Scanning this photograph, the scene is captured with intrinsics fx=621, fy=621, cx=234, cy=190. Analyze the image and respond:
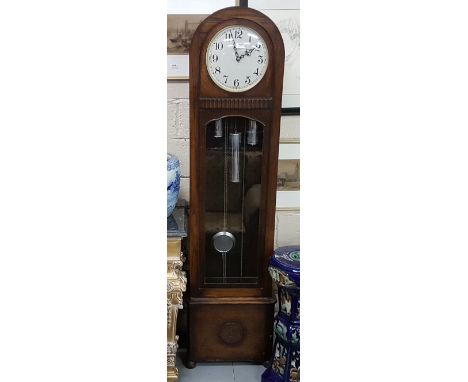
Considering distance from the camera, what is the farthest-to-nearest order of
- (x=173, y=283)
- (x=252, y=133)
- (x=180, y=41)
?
(x=180, y=41) → (x=252, y=133) → (x=173, y=283)

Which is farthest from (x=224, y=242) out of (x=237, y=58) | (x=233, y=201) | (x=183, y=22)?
(x=183, y=22)

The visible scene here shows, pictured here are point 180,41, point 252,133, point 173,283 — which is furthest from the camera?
point 180,41

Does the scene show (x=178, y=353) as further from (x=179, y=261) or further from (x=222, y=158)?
(x=222, y=158)

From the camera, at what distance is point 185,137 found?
2.04 m

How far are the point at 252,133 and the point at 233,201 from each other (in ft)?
0.72

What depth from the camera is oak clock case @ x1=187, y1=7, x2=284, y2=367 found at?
1.79m

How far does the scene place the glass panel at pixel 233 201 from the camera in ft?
6.16

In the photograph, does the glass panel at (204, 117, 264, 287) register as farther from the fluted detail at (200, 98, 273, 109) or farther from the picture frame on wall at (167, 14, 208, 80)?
the picture frame on wall at (167, 14, 208, 80)

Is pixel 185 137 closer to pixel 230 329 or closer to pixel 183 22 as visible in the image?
pixel 183 22

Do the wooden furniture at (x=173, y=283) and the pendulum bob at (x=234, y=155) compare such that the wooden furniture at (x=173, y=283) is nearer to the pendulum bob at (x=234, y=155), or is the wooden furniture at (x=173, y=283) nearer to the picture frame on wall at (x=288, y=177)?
the pendulum bob at (x=234, y=155)

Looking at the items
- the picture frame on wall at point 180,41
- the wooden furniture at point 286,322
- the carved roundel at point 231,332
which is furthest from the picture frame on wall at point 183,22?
the carved roundel at point 231,332

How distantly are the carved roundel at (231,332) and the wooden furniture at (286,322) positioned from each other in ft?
0.45

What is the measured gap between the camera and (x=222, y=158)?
1.89 metres

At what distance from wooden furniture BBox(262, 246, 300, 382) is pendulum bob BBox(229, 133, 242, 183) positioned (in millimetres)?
266
